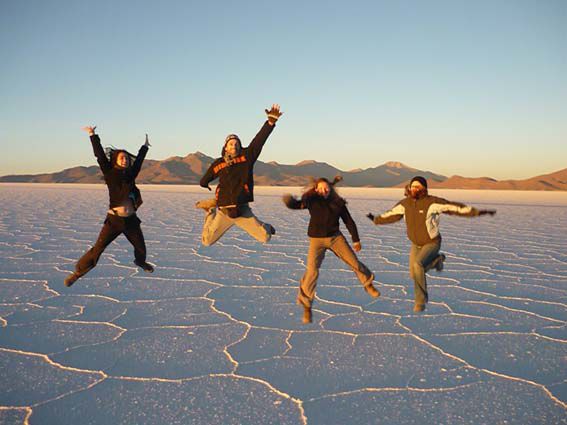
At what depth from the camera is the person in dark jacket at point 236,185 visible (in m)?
4.92

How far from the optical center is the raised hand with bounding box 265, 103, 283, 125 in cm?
474

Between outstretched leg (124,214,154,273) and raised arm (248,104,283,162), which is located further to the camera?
outstretched leg (124,214,154,273)

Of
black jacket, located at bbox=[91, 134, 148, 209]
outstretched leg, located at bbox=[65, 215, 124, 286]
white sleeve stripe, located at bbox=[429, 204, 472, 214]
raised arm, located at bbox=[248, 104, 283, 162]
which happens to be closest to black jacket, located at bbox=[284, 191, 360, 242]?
white sleeve stripe, located at bbox=[429, 204, 472, 214]

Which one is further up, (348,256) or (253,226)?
(253,226)

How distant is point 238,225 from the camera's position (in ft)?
16.8

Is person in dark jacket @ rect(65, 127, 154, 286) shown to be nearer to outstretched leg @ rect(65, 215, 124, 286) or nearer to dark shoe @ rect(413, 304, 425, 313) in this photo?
outstretched leg @ rect(65, 215, 124, 286)

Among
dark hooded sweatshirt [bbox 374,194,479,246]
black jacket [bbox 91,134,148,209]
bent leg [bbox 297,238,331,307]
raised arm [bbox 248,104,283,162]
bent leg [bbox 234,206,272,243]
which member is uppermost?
raised arm [bbox 248,104,283,162]

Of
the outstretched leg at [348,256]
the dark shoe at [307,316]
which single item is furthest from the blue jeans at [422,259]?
the dark shoe at [307,316]

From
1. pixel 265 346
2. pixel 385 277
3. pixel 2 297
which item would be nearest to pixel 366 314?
pixel 265 346

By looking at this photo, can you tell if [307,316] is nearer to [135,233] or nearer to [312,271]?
[312,271]

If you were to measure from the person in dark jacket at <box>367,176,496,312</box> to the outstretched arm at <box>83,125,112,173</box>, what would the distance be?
8.45ft

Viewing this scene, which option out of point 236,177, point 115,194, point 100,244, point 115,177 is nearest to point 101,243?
point 100,244

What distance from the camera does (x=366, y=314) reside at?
4.37 metres

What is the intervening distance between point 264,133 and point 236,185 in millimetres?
559
